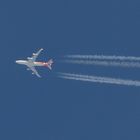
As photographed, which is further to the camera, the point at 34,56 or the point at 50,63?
the point at 34,56

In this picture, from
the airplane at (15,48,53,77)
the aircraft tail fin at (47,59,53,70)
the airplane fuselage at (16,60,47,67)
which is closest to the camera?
the aircraft tail fin at (47,59,53,70)

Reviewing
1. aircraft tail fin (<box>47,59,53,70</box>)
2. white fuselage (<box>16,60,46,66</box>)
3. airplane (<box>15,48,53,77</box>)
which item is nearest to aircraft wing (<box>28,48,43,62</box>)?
airplane (<box>15,48,53,77</box>)

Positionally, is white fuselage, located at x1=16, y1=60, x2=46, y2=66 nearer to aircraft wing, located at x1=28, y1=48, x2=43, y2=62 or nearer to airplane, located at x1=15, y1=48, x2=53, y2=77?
airplane, located at x1=15, y1=48, x2=53, y2=77

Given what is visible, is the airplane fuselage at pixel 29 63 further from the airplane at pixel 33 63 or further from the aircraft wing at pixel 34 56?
the aircraft wing at pixel 34 56

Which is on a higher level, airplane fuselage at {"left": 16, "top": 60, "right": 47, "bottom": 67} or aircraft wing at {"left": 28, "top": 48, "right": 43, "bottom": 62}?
aircraft wing at {"left": 28, "top": 48, "right": 43, "bottom": 62}

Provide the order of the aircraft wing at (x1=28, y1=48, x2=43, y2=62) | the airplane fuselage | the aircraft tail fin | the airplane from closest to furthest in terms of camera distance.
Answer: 1. the aircraft tail fin
2. the airplane
3. the airplane fuselage
4. the aircraft wing at (x1=28, y1=48, x2=43, y2=62)

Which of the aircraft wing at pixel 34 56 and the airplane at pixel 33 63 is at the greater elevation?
the aircraft wing at pixel 34 56

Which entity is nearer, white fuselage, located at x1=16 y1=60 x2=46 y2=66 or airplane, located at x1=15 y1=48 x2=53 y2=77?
airplane, located at x1=15 y1=48 x2=53 y2=77

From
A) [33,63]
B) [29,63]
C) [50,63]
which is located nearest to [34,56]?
[33,63]

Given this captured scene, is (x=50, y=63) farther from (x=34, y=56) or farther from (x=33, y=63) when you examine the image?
(x=33, y=63)

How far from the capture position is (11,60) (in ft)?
342

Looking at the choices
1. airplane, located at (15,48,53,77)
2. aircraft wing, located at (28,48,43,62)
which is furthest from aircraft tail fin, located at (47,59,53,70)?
aircraft wing, located at (28,48,43,62)

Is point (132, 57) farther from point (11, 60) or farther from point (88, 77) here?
point (11, 60)

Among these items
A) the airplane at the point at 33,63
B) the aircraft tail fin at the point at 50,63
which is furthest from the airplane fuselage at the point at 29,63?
the aircraft tail fin at the point at 50,63
